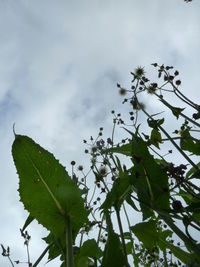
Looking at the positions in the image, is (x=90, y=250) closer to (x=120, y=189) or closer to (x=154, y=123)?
(x=120, y=189)

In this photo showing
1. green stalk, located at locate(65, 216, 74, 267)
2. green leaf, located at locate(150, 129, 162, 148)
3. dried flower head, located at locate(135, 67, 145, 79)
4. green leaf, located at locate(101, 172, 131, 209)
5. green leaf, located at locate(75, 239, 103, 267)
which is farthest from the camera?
dried flower head, located at locate(135, 67, 145, 79)

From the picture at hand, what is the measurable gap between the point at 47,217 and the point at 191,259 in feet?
1.66

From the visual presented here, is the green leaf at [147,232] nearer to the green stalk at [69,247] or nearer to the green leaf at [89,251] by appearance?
the green leaf at [89,251]

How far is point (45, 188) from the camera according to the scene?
3.51ft

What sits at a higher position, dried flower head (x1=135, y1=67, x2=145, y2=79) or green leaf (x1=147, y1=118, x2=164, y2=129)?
dried flower head (x1=135, y1=67, x2=145, y2=79)

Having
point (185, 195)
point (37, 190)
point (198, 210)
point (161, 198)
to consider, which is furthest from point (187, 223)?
point (185, 195)

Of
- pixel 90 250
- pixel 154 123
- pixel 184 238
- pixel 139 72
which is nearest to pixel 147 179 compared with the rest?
pixel 184 238

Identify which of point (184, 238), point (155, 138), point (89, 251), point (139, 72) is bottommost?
point (184, 238)

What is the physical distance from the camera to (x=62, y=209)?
110 cm

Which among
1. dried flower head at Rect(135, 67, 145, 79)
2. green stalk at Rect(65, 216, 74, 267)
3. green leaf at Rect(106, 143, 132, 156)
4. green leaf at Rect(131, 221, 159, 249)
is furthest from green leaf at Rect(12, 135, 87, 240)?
dried flower head at Rect(135, 67, 145, 79)

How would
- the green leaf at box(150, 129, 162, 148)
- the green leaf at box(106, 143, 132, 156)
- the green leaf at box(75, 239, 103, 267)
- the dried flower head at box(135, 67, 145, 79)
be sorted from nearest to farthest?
1. the green leaf at box(75, 239, 103, 267)
2. the green leaf at box(106, 143, 132, 156)
3. the green leaf at box(150, 129, 162, 148)
4. the dried flower head at box(135, 67, 145, 79)

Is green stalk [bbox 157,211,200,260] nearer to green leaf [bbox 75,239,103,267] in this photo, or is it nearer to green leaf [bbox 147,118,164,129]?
green leaf [bbox 75,239,103,267]

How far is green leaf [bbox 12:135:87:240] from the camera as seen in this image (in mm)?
1043

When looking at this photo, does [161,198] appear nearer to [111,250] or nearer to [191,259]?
[191,259]
